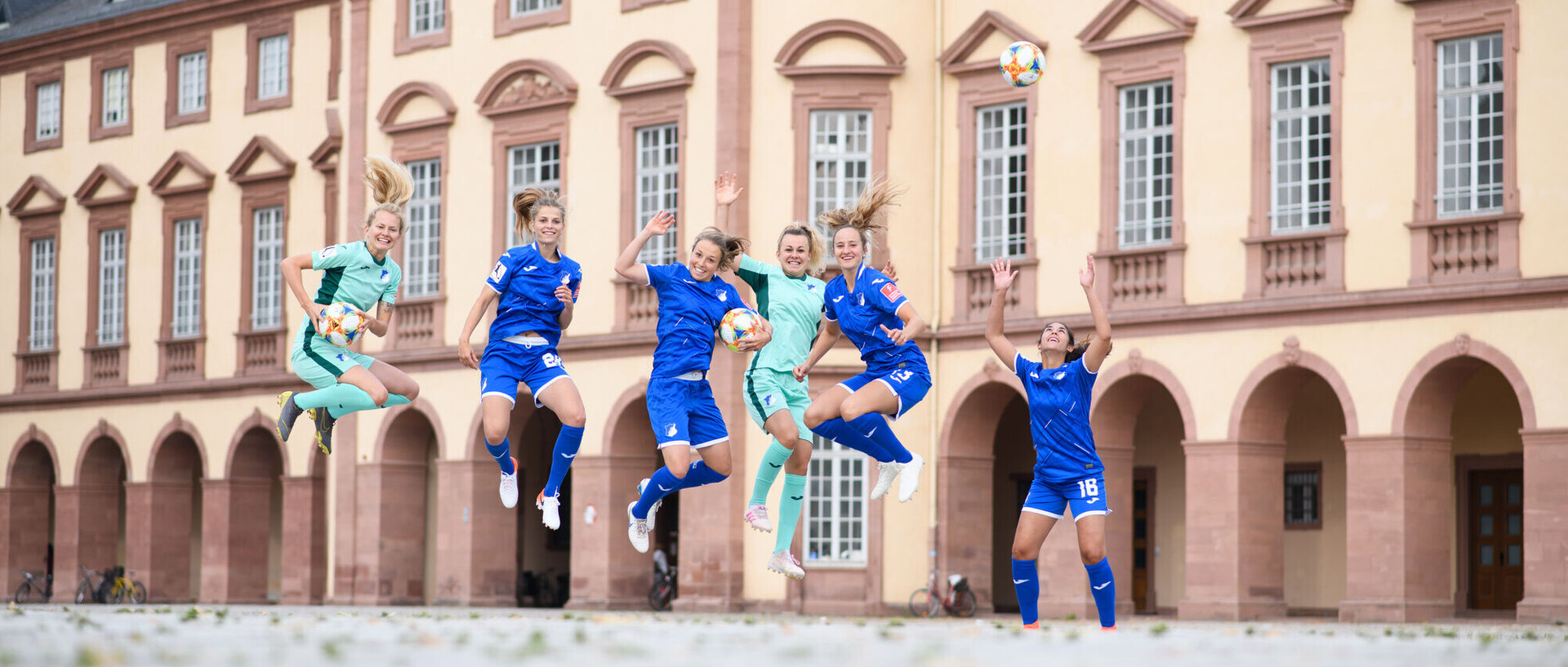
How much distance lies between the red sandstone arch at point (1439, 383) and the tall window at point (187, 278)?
2503 centimetres

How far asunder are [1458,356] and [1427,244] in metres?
1.53

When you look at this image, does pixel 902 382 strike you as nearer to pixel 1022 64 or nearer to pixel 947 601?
pixel 1022 64

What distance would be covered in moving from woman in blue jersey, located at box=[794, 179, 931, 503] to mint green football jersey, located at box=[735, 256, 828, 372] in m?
0.13

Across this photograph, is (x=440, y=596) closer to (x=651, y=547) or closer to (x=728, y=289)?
(x=651, y=547)

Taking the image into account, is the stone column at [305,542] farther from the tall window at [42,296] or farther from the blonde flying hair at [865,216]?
the blonde flying hair at [865,216]

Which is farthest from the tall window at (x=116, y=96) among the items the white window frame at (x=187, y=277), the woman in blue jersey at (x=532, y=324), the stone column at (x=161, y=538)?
the woman in blue jersey at (x=532, y=324)

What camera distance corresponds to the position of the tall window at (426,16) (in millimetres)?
41281

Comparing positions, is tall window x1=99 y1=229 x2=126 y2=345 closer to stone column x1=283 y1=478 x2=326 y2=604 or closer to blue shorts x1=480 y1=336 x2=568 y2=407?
stone column x1=283 y1=478 x2=326 y2=604

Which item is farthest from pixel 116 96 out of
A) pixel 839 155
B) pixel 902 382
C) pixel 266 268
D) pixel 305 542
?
pixel 902 382

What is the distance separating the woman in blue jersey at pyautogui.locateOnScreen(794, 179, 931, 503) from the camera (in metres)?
17.7

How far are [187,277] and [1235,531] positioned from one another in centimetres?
2345

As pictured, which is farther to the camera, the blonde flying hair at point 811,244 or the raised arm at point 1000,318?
the blonde flying hair at point 811,244

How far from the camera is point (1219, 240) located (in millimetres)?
33438

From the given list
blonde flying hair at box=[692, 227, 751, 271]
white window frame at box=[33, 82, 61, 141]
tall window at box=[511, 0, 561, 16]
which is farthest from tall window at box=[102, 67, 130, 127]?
blonde flying hair at box=[692, 227, 751, 271]
